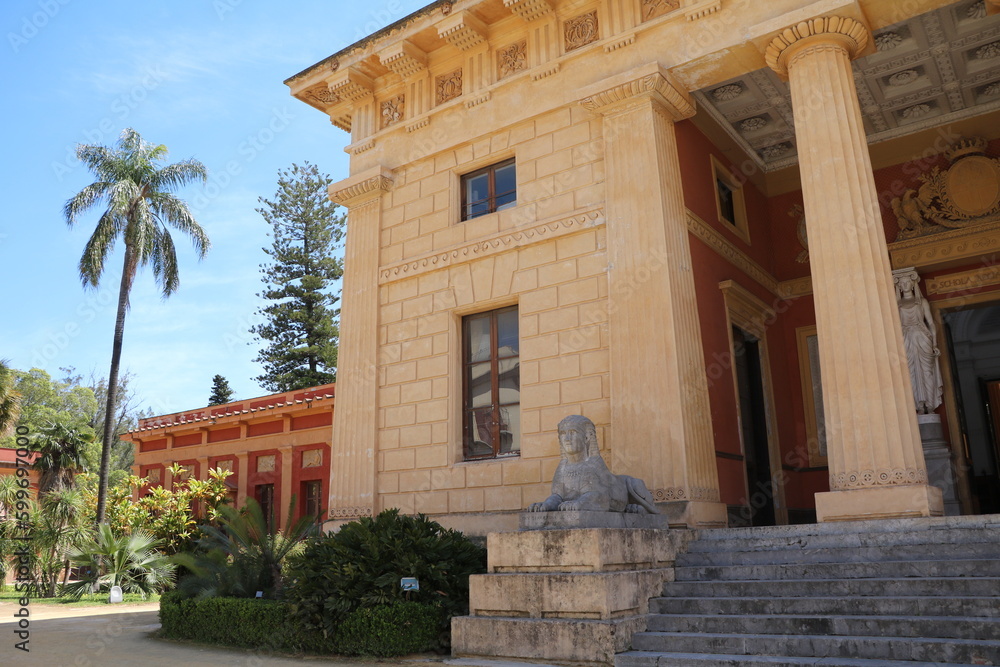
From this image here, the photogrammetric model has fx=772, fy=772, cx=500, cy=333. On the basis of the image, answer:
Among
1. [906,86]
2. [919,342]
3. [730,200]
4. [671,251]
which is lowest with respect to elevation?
[919,342]

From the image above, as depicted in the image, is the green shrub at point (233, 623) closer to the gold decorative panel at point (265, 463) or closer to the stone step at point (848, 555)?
the stone step at point (848, 555)

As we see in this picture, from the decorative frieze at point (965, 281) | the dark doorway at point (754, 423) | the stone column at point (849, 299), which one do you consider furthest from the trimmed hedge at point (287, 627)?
the decorative frieze at point (965, 281)

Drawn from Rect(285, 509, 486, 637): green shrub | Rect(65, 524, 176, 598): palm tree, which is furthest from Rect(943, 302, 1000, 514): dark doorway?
Rect(65, 524, 176, 598): palm tree

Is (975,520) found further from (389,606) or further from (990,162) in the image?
(990,162)

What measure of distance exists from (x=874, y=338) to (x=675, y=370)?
2.27 meters

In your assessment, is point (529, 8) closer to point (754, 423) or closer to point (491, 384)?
point (491, 384)

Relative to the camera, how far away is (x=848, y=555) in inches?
285

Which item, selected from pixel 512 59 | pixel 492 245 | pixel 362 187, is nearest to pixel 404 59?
pixel 512 59

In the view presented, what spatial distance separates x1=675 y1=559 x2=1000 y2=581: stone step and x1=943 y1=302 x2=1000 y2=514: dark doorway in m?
7.30

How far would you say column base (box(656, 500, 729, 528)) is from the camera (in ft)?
29.7

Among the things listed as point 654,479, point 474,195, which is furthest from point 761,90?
point 654,479

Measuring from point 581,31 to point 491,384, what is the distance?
5.49 metres

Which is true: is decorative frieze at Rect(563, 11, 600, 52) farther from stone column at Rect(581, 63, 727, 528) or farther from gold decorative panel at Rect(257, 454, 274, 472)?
gold decorative panel at Rect(257, 454, 274, 472)

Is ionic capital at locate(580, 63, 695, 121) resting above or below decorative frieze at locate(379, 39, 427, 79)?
below
